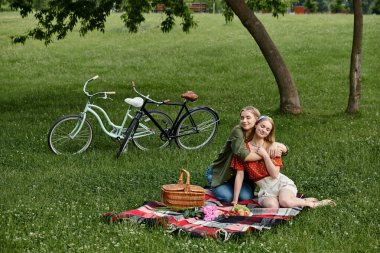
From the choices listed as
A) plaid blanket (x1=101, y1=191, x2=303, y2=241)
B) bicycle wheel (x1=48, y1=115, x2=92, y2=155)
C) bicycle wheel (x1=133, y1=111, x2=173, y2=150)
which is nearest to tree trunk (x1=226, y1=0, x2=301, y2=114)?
bicycle wheel (x1=133, y1=111, x2=173, y2=150)

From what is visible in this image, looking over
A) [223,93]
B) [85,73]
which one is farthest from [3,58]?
[223,93]

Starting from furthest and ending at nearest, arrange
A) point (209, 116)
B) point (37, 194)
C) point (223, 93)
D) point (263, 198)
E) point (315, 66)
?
point (315, 66) → point (223, 93) → point (209, 116) → point (37, 194) → point (263, 198)

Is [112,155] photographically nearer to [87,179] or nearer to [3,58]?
[87,179]

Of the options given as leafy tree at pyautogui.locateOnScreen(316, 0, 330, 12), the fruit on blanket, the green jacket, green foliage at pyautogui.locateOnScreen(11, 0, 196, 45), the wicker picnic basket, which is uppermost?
green foliage at pyautogui.locateOnScreen(11, 0, 196, 45)

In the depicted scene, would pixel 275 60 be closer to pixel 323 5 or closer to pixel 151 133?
pixel 151 133

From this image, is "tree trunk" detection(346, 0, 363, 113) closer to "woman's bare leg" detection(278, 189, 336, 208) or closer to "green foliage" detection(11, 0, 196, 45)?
"green foliage" detection(11, 0, 196, 45)

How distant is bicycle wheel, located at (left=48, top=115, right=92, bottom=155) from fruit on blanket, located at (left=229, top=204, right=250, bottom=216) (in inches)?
166

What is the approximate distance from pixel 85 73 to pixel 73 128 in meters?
14.3

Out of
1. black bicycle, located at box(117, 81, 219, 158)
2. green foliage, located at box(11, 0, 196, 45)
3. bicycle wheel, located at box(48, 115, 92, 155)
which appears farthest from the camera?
green foliage, located at box(11, 0, 196, 45)

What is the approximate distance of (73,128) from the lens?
11094 mm

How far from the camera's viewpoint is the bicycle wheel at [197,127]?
11.3 metres

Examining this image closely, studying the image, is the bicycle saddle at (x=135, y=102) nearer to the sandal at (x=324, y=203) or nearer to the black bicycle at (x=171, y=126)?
the black bicycle at (x=171, y=126)

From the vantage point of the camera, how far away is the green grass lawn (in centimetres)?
672

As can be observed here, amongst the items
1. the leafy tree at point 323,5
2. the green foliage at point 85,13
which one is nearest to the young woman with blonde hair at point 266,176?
the green foliage at point 85,13
